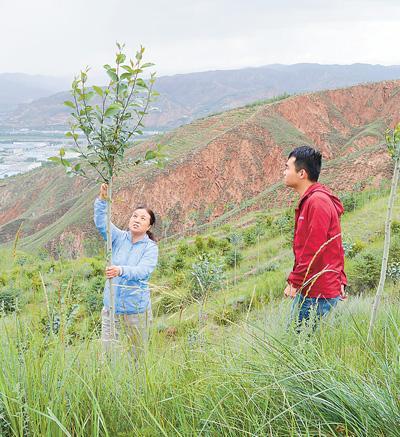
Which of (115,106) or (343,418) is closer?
(343,418)

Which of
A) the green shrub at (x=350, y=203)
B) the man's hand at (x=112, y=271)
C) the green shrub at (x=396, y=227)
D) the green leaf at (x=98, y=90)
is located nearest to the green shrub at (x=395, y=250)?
the green shrub at (x=396, y=227)

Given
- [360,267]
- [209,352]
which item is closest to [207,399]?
[209,352]

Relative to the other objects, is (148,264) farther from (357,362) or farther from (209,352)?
(357,362)

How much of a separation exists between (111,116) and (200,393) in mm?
1644

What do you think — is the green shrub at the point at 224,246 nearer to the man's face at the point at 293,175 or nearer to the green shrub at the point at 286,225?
the green shrub at the point at 286,225

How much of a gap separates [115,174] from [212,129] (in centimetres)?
4778

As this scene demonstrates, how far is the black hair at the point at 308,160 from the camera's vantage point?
3479 mm

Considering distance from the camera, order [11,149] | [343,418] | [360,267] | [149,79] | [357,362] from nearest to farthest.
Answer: [343,418] → [357,362] → [149,79] → [360,267] → [11,149]

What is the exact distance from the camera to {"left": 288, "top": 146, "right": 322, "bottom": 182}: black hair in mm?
3479

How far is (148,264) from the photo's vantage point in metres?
3.96

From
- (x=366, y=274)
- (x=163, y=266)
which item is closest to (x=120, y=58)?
(x=366, y=274)

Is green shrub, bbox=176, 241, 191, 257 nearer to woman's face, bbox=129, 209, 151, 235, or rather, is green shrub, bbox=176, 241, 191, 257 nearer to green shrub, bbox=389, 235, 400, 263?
green shrub, bbox=389, 235, 400, 263

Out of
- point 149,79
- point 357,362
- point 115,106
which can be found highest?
point 149,79

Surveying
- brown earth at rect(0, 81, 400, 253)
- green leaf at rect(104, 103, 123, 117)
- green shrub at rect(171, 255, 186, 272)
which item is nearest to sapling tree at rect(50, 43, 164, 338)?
green leaf at rect(104, 103, 123, 117)
